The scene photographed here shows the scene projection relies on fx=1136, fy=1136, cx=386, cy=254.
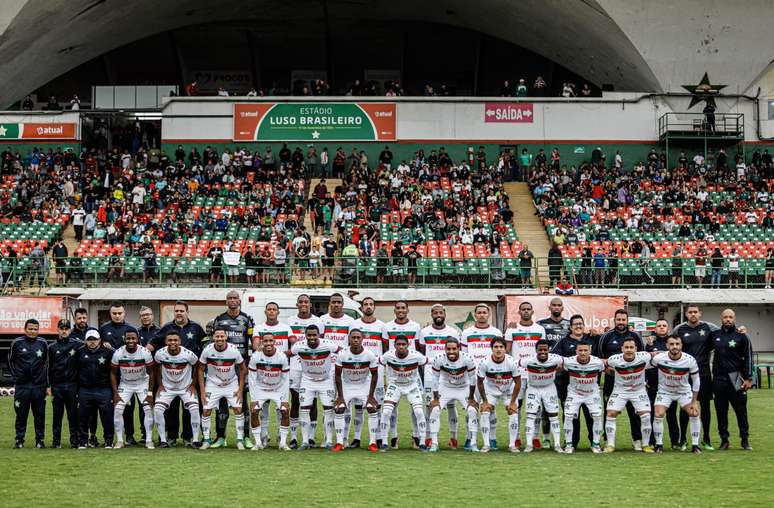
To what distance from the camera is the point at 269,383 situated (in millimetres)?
16344

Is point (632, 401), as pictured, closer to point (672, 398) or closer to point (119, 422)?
point (672, 398)

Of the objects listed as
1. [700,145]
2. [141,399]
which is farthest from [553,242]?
[141,399]

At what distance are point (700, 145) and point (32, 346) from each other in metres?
37.3

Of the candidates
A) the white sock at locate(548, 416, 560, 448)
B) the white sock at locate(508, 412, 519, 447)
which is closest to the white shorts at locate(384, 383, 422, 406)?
the white sock at locate(508, 412, 519, 447)

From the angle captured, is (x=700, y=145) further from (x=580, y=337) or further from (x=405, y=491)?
(x=405, y=491)

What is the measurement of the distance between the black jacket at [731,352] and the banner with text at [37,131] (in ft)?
126

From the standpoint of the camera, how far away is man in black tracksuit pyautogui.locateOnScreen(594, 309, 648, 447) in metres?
16.7

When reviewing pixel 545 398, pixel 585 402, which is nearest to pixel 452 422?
pixel 545 398

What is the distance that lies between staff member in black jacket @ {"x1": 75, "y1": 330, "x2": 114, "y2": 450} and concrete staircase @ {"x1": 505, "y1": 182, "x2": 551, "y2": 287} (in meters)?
22.5

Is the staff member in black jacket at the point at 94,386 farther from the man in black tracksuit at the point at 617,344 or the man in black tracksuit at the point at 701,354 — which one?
the man in black tracksuit at the point at 701,354

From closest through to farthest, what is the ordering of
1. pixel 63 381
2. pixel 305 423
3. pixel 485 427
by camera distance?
1. pixel 485 427
2. pixel 305 423
3. pixel 63 381

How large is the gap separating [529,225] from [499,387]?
27300 mm

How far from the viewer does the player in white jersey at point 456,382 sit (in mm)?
16328

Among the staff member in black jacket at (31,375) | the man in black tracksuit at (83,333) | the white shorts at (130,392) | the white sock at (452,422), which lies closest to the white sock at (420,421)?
the white sock at (452,422)
